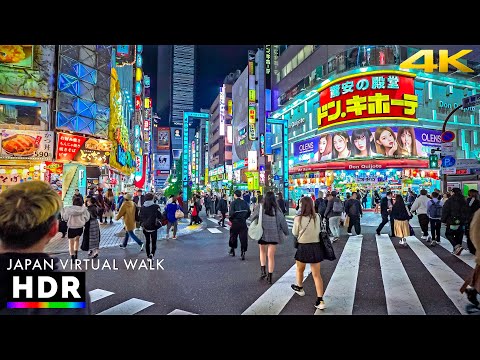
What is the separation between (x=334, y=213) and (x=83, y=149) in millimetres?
15990

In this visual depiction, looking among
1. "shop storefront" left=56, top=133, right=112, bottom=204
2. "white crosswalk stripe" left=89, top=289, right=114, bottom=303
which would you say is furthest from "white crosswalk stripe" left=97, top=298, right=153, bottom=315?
"shop storefront" left=56, top=133, right=112, bottom=204

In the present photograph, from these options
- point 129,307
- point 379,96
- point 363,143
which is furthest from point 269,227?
point 379,96

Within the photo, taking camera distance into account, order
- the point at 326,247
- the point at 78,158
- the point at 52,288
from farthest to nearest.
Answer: the point at 78,158 < the point at 326,247 < the point at 52,288

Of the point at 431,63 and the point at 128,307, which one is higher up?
the point at 431,63

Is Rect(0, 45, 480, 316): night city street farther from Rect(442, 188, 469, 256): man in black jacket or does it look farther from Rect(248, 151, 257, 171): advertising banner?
Rect(248, 151, 257, 171): advertising banner

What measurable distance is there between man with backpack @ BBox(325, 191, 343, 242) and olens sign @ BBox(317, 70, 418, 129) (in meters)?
17.3

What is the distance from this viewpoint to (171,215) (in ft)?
35.1

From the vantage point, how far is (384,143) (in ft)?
81.6

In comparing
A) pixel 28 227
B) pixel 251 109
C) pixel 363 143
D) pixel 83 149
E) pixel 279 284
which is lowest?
pixel 279 284

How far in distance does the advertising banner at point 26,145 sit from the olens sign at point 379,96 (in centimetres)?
2351

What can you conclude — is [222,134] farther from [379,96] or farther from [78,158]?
[78,158]

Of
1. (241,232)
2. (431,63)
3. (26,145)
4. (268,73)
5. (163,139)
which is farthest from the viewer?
(163,139)

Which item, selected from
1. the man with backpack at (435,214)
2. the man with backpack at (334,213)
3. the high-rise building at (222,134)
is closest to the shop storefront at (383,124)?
the man with backpack at (334,213)
